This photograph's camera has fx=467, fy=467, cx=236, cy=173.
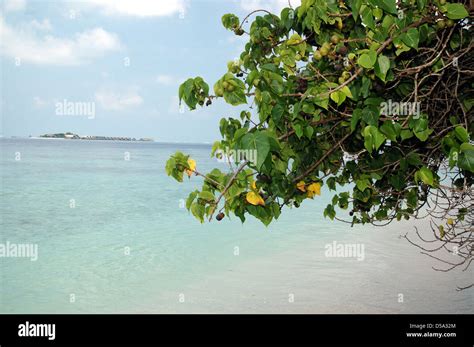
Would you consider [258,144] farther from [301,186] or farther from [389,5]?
[301,186]

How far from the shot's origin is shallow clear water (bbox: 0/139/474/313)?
8320mm

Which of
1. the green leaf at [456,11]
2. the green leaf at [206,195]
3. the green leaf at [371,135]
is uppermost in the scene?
the green leaf at [456,11]

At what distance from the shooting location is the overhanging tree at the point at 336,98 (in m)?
1.70

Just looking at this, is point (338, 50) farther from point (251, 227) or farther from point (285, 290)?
point (251, 227)

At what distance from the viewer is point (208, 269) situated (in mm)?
A: 10641

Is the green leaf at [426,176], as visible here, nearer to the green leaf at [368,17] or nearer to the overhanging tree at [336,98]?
the overhanging tree at [336,98]

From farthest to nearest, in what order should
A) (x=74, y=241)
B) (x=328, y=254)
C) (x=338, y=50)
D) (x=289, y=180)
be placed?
(x=74, y=241) < (x=328, y=254) < (x=289, y=180) < (x=338, y=50)

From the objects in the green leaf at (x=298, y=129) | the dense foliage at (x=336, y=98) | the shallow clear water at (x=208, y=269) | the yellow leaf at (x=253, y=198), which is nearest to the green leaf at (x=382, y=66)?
the dense foliage at (x=336, y=98)

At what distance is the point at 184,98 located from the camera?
199 cm

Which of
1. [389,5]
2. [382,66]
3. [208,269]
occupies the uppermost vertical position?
[389,5]

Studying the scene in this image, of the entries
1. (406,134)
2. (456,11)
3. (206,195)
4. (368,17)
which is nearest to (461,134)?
(406,134)

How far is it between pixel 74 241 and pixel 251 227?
5575 millimetres

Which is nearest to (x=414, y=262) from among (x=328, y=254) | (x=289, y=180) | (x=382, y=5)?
(x=328, y=254)
